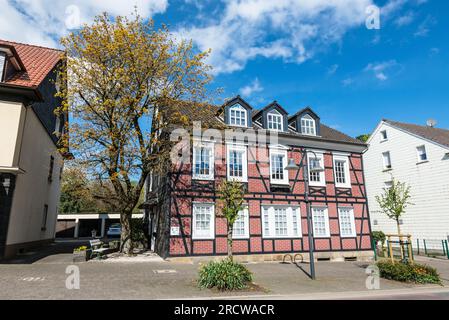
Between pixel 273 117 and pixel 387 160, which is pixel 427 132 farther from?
pixel 273 117

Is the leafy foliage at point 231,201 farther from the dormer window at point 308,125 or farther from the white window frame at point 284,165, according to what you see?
the dormer window at point 308,125

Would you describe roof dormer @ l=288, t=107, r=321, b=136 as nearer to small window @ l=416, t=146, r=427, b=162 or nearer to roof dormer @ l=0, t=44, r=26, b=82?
small window @ l=416, t=146, r=427, b=162

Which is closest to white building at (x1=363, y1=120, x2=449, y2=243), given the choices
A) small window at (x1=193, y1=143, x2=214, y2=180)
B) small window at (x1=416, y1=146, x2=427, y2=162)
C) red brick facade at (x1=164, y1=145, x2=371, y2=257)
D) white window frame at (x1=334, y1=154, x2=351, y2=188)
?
small window at (x1=416, y1=146, x2=427, y2=162)

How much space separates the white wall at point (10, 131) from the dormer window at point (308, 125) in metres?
15.8

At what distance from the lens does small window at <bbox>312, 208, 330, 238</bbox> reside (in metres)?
18.0

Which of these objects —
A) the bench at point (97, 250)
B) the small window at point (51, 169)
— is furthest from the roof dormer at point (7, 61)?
the bench at point (97, 250)

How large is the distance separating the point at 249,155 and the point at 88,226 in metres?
28.4

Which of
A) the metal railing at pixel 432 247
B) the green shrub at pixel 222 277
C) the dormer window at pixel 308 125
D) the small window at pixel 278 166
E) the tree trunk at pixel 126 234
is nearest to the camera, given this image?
the green shrub at pixel 222 277

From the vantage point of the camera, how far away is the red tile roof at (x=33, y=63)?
13414 millimetres

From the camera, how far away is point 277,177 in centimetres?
1788

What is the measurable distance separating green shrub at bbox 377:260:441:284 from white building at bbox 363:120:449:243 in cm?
988

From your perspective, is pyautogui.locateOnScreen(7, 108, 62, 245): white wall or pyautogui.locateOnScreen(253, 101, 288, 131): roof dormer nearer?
pyautogui.locateOnScreen(7, 108, 62, 245): white wall

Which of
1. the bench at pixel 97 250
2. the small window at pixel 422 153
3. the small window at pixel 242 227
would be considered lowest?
the bench at pixel 97 250
